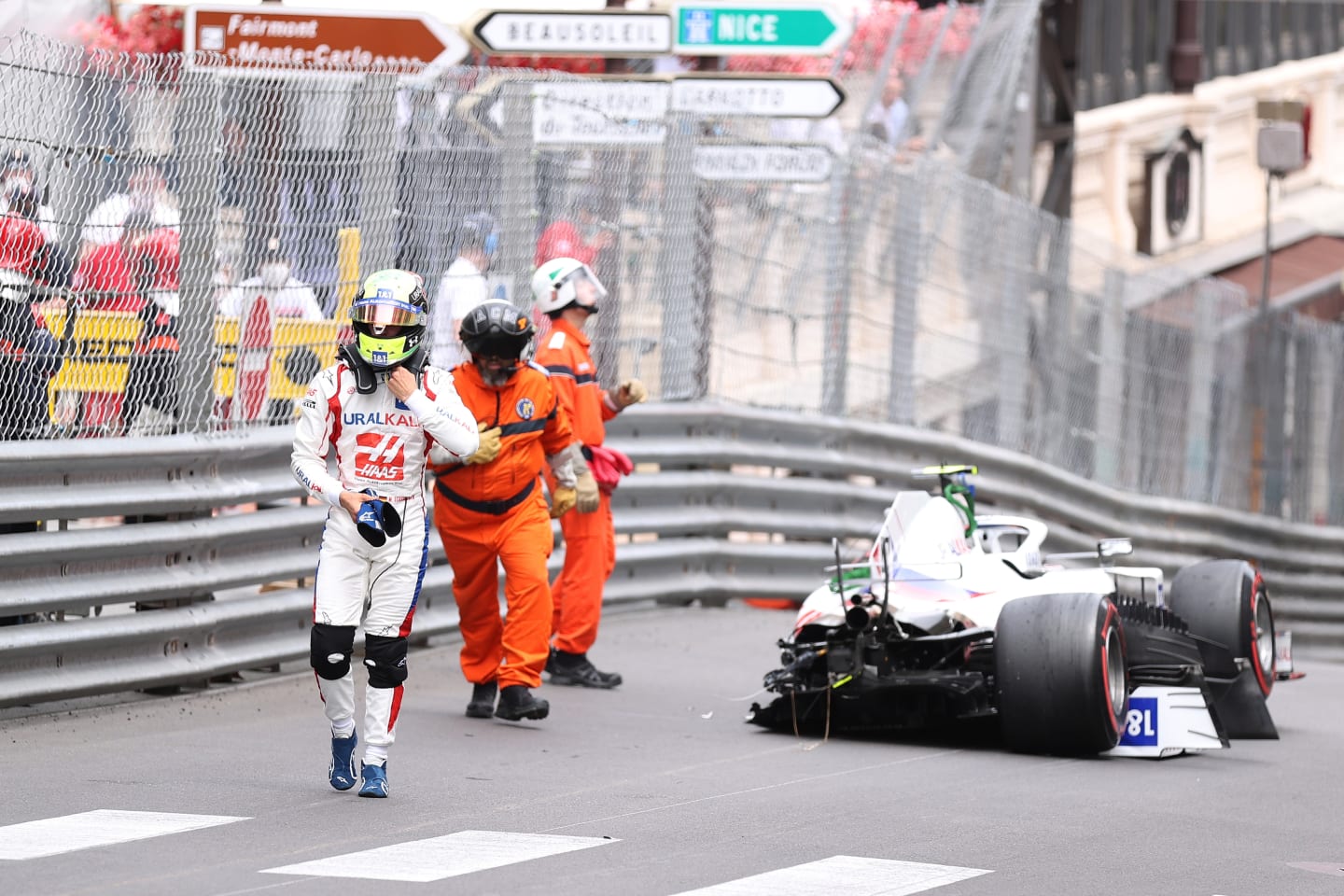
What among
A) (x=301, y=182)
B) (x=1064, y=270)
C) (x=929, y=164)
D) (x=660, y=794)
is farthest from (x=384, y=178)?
(x=1064, y=270)

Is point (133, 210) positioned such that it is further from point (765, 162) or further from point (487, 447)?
point (765, 162)

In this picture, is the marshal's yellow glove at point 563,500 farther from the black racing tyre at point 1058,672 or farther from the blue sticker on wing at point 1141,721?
the blue sticker on wing at point 1141,721

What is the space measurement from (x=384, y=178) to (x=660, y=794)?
4.43 metres

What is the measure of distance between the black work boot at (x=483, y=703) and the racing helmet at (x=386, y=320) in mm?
2454

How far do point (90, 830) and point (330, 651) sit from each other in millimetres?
1103

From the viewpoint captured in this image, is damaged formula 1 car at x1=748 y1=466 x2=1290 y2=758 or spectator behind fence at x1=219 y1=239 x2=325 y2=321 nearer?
damaged formula 1 car at x1=748 y1=466 x2=1290 y2=758

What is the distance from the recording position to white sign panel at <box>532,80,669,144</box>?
12.9m

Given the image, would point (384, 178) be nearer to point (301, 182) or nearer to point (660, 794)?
point (301, 182)

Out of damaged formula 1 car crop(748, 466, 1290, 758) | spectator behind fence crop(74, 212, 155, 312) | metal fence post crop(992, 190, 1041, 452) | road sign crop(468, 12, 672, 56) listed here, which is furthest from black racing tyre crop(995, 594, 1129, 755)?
metal fence post crop(992, 190, 1041, 452)

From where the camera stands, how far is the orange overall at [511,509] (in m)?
9.55

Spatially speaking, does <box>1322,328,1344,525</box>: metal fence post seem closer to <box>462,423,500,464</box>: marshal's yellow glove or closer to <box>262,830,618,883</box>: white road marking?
<box>462,423,500,464</box>: marshal's yellow glove

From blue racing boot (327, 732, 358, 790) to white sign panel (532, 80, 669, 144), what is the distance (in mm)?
5619

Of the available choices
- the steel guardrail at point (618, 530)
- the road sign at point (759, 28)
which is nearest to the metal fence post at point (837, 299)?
the steel guardrail at point (618, 530)

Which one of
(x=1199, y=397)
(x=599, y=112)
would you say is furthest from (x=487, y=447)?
(x=1199, y=397)
